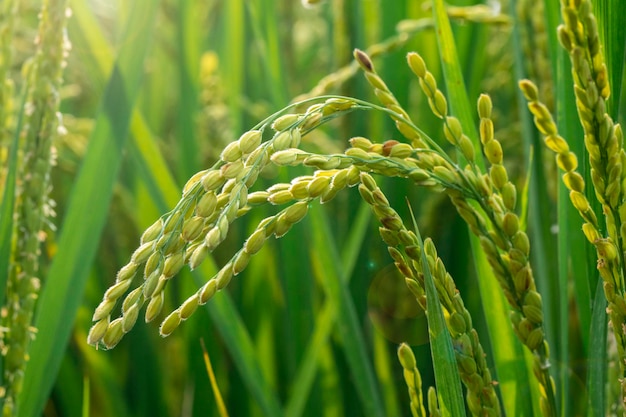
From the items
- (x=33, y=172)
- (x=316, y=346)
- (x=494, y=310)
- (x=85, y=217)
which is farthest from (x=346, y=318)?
(x=33, y=172)

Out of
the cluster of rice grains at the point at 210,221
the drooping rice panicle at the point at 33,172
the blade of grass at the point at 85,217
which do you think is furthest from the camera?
the blade of grass at the point at 85,217

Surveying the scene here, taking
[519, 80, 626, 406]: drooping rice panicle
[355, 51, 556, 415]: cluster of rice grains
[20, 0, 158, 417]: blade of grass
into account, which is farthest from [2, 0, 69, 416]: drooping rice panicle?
[519, 80, 626, 406]: drooping rice panicle

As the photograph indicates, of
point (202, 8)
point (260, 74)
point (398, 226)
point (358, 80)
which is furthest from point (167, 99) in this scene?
point (398, 226)

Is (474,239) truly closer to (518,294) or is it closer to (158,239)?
(518,294)

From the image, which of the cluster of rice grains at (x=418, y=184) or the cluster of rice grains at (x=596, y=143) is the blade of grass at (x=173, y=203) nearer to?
the cluster of rice grains at (x=418, y=184)

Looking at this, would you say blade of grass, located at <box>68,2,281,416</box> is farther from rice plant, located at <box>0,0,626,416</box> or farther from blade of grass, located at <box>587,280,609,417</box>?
blade of grass, located at <box>587,280,609,417</box>

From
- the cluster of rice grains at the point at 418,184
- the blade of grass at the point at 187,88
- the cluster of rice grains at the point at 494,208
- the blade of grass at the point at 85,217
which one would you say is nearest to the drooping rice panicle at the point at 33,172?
the blade of grass at the point at 85,217
